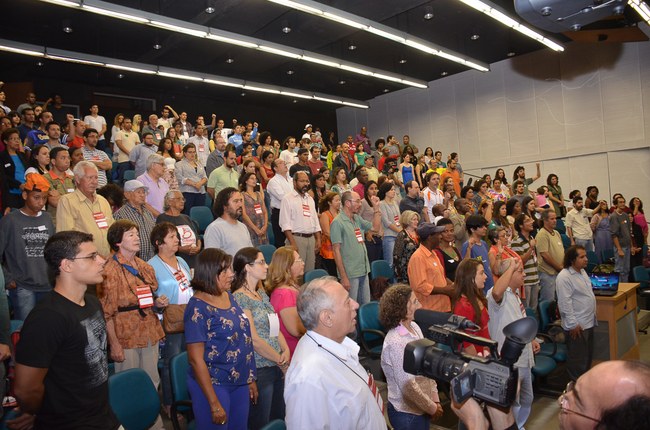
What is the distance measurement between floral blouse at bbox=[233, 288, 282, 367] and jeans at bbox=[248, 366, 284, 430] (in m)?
0.06

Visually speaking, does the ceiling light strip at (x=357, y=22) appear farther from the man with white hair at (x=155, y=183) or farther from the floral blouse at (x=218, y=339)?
the floral blouse at (x=218, y=339)

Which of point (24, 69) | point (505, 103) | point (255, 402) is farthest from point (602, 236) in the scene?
point (24, 69)

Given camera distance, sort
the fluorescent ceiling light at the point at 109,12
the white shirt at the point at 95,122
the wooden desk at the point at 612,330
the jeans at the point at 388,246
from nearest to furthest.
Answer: the wooden desk at the point at 612,330 < the jeans at the point at 388,246 < the fluorescent ceiling light at the point at 109,12 < the white shirt at the point at 95,122

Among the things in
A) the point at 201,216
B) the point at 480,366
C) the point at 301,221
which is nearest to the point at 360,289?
the point at 301,221

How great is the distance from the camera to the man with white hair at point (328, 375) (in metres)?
1.63

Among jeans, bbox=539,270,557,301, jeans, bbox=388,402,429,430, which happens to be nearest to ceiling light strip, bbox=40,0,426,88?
jeans, bbox=539,270,557,301

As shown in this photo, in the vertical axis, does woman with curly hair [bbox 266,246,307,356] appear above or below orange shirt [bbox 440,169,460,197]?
below

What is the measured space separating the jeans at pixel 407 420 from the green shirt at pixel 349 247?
8.34ft

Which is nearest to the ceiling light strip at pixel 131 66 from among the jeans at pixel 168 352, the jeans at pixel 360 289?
the jeans at pixel 360 289

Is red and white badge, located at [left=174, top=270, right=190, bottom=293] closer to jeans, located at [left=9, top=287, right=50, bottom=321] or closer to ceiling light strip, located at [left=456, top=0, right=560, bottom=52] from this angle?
jeans, located at [left=9, top=287, right=50, bottom=321]

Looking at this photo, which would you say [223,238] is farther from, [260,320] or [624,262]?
[624,262]

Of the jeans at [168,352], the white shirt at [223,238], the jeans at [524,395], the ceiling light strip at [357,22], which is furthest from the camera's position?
the ceiling light strip at [357,22]

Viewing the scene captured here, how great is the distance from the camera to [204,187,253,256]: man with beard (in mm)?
4363

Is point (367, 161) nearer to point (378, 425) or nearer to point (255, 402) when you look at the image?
point (255, 402)
